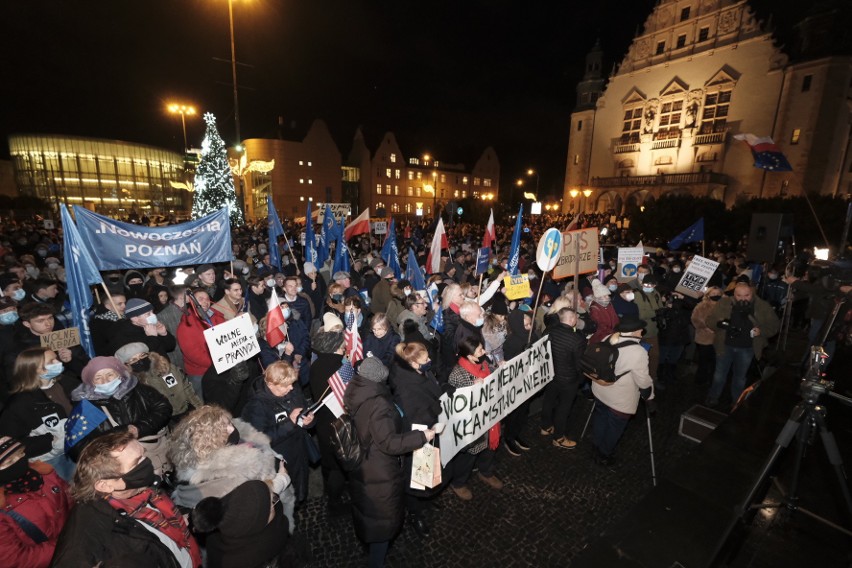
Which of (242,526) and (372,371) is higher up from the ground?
(372,371)

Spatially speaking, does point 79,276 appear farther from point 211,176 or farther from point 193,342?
point 211,176

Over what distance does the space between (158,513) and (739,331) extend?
7.68 meters

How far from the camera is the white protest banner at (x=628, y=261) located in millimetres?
9367

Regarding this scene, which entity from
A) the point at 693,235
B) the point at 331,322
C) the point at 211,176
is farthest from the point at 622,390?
the point at 211,176

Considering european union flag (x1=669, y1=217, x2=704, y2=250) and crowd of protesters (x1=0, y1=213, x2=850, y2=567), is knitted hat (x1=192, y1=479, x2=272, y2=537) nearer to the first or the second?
crowd of protesters (x1=0, y1=213, x2=850, y2=567)

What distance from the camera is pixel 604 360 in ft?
15.0

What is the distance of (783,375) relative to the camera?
6395 mm

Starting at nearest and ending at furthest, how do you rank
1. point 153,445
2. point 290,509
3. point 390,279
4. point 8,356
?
point 290,509, point 153,445, point 8,356, point 390,279

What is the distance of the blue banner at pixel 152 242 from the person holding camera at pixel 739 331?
28.5 feet

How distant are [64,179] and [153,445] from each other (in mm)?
96188

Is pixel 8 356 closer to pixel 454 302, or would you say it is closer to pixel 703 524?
pixel 454 302

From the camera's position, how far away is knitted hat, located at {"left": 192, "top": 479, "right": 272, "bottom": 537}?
2268 mm

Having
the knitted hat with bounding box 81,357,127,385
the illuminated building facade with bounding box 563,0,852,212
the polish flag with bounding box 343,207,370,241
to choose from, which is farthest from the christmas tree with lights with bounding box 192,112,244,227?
the illuminated building facade with bounding box 563,0,852,212

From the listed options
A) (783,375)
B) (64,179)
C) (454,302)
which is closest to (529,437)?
(454,302)
